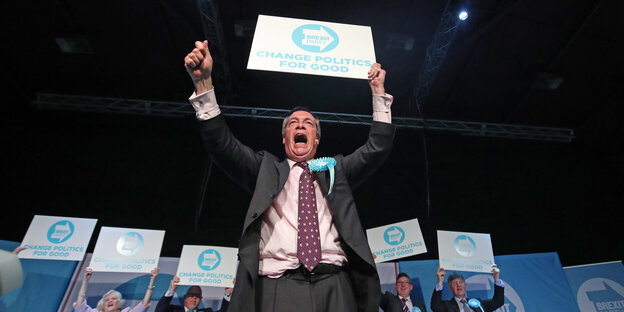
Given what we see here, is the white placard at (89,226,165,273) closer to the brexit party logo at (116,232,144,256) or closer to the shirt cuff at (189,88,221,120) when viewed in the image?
the brexit party logo at (116,232,144,256)

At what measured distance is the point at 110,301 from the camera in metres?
3.99

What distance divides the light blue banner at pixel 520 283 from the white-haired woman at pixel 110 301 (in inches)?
113

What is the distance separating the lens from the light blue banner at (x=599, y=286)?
162 inches

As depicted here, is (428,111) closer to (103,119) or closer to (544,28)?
(544,28)

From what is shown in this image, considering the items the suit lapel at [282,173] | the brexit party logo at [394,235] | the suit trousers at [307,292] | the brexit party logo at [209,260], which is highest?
the brexit party logo at [394,235]

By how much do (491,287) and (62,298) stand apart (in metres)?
4.74

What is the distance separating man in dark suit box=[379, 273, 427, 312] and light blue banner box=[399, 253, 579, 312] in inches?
9.8

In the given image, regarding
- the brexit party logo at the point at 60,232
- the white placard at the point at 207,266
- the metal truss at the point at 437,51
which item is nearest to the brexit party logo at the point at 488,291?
the metal truss at the point at 437,51

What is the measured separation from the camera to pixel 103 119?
6371 mm

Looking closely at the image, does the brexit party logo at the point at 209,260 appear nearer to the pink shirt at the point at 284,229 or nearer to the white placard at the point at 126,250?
the white placard at the point at 126,250

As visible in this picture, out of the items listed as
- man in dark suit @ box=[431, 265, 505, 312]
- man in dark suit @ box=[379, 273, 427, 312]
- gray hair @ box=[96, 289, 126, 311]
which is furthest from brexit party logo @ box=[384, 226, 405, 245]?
gray hair @ box=[96, 289, 126, 311]

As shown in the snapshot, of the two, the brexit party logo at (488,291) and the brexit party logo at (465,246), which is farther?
the brexit party logo at (488,291)

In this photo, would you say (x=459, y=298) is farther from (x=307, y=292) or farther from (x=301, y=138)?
(x=307, y=292)

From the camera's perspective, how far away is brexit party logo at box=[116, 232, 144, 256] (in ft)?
12.9
